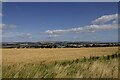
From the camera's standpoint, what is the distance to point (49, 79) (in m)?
12.3

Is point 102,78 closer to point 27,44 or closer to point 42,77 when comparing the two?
point 42,77

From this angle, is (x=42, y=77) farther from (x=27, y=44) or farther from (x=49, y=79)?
(x=27, y=44)

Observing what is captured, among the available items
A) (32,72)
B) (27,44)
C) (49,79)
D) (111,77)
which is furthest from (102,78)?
(27,44)

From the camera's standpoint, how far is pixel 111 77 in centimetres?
1299

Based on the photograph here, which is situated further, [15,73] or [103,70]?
[103,70]

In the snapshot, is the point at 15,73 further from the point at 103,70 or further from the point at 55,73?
the point at 103,70

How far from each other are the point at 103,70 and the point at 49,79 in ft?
11.0

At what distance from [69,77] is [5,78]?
97.8 inches

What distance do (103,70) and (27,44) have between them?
15207 centimetres

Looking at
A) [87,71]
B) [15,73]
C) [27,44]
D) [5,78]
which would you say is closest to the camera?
[5,78]

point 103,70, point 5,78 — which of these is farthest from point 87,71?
point 5,78

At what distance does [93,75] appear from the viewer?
1316cm

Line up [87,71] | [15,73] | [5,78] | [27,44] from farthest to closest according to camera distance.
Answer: [27,44] < [87,71] < [15,73] < [5,78]

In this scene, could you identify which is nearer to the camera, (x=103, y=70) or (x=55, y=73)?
(x=55, y=73)
